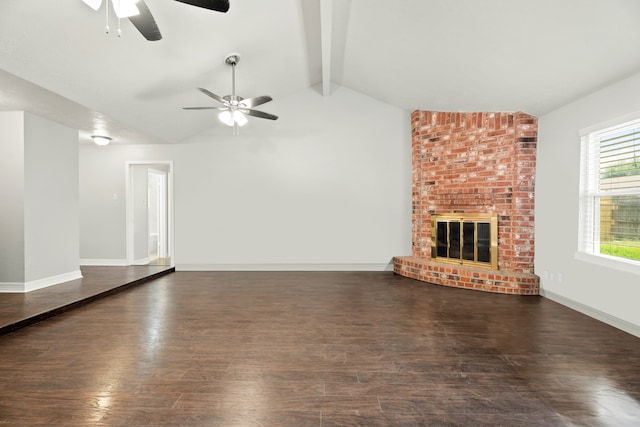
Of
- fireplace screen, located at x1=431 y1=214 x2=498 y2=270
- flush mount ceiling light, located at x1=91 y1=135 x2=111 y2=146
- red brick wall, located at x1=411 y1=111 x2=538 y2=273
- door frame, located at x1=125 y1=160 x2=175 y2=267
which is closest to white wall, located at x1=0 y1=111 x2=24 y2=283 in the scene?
flush mount ceiling light, located at x1=91 y1=135 x2=111 y2=146

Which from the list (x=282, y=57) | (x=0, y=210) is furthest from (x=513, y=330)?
(x=0, y=210)

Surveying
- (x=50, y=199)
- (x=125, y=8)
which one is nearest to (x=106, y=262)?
(x=50, y=199)

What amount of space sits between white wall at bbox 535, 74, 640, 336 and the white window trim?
1.6 inches

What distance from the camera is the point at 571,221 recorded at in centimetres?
388

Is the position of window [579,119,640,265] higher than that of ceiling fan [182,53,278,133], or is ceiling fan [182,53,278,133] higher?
ceiling fan [182,53,278,133]

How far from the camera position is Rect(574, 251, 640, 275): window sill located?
3.07 meters

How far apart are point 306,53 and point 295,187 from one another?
225 centimetres

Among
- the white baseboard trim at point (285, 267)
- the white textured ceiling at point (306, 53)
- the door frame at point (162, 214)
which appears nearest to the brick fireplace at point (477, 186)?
the white textured ceiling at point (306, 53)

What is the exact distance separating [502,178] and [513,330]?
2450 millimetres

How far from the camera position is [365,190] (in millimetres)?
6000

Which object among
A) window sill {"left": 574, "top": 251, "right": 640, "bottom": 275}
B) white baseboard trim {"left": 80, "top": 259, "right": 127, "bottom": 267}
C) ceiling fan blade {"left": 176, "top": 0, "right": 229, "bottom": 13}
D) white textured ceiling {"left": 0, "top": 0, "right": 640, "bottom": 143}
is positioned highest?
white textured ceiling {"left": 0, "top": 0, "right": 640, "bottom": 143}

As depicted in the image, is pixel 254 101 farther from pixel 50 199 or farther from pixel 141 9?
pixel 50 199

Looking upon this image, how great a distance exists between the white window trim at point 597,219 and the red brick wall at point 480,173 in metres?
0.83

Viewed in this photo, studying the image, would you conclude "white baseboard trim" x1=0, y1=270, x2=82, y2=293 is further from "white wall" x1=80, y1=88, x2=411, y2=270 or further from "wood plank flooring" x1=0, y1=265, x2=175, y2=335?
"white wall" x1=80, y1=88, x2=411, y2=270
